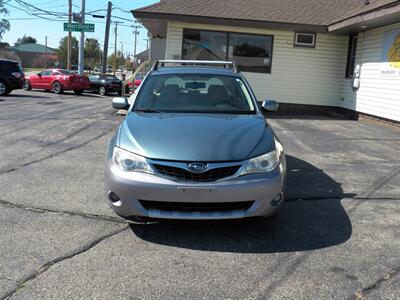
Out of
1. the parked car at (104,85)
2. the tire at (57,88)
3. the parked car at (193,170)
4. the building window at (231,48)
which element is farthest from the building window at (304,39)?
the parked car at (104,85)

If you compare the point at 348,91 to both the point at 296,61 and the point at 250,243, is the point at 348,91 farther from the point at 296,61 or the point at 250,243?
the point at 250,243

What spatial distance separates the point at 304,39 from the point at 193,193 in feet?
41.0

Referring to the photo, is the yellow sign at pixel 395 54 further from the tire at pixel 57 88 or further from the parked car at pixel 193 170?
the tire at pixel 57 88

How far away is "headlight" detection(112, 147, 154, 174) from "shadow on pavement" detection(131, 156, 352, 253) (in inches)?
26.8

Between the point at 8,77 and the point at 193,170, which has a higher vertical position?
the point at 8,77

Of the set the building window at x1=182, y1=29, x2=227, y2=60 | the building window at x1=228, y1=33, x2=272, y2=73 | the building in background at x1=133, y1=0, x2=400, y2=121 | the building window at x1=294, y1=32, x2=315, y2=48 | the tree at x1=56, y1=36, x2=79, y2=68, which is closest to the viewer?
the building in background at x1=133, y1=0, x2=400, y2=121

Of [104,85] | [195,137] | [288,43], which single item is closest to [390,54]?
[288,43]

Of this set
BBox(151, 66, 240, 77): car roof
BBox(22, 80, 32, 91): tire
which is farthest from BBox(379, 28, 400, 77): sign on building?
BBox(22, 80, 32, 91): tire

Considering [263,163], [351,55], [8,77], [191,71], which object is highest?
[351,55]

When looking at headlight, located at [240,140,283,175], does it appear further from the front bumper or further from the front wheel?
the front wheel

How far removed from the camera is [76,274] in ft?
11.8

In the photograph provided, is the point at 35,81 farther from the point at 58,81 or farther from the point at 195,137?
the point at 195,137

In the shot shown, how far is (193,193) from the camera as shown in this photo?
4.04 meters

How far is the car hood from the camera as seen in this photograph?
4.21 metres
